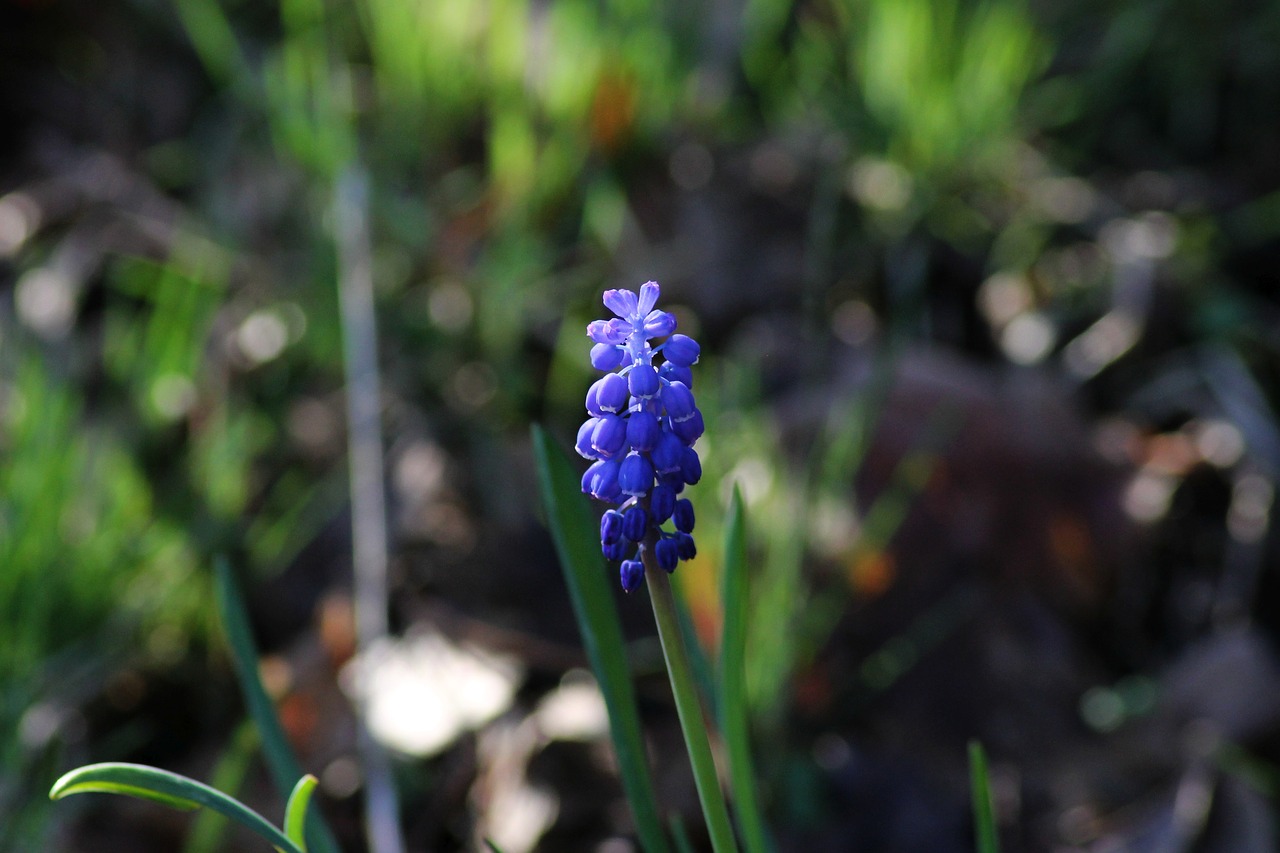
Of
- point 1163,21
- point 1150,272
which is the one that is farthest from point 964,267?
point 1163,21

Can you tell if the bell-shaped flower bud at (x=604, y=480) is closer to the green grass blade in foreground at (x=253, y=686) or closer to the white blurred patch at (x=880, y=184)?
the green grass blade in foreground at (x=253, y=686)

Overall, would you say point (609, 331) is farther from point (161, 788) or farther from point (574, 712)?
point (574, 712)

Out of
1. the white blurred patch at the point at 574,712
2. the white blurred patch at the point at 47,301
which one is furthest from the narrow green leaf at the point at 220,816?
the white blurred patch at the point at 47,301

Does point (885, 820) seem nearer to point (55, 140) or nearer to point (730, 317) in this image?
point (730, 317)

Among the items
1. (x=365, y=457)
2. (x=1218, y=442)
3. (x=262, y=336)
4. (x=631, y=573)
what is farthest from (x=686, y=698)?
(x=262, y=336)

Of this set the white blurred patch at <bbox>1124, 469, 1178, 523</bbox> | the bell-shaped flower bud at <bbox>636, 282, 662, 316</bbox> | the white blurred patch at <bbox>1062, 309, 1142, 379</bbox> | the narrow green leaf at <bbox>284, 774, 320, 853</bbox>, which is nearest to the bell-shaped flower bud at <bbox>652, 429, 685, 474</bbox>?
the bell-shaped flower bud at <bbox>636, 282, 662, 316</bbox>

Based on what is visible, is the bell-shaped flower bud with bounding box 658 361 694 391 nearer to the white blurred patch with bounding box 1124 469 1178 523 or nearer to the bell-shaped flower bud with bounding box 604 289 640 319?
the bell-shaped flower bud with bounding box 604 289 640 319
